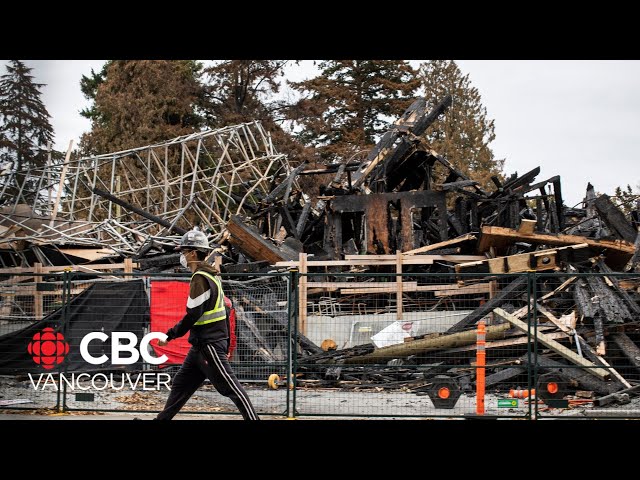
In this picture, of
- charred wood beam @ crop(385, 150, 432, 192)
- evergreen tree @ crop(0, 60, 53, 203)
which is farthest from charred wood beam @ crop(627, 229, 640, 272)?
evergreen tree @ crop(0, 60, 53, 203)

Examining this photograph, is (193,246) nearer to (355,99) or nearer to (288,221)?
(288,221)

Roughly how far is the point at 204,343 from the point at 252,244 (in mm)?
10711

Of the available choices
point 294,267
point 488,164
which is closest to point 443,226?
point 294,267

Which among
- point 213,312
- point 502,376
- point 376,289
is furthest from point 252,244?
point 213,312

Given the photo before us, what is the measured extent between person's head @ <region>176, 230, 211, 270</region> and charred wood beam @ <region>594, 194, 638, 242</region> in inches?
428

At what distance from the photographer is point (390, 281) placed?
60.5 feet

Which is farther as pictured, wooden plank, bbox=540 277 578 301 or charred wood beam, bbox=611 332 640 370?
wooden plank, bbox=540 277 578 301

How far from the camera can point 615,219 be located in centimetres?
1820

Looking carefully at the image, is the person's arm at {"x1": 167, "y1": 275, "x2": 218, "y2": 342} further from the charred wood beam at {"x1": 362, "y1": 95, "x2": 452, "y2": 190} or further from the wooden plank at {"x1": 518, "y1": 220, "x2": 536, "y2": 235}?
the charred wood beam at {"x1": 362, "y1": 95, "x2": 452, "y2": 190}

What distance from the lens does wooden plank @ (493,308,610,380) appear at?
545 inches

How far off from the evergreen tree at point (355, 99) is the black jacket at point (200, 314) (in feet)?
121

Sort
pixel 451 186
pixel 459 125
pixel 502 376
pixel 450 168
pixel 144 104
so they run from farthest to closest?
pixel 459 125 → pixel 144 104 → pixel 450 168 → pixel 451 186 → pixel 502 376

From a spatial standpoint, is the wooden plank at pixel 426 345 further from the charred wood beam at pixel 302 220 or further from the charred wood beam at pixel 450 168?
the charred wood beam at pixel 302 220

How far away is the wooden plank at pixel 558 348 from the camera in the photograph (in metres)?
13.8
